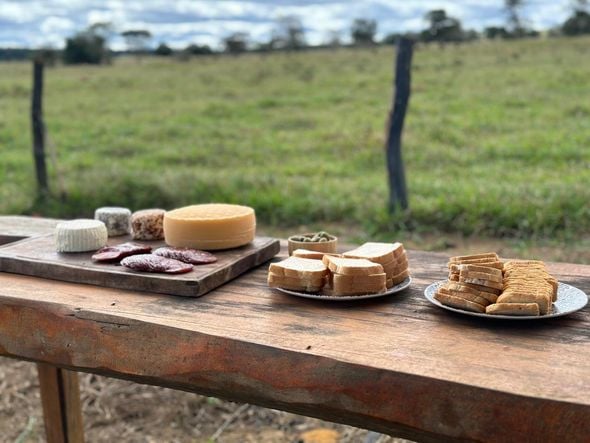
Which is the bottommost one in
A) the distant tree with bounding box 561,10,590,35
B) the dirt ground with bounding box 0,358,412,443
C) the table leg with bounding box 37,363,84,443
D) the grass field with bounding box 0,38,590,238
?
the dirt ground with bounding box 0,358,412,443

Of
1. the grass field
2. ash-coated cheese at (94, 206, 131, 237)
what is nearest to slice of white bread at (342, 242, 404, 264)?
ash-coated cheese at (94, 206, 131, 237)

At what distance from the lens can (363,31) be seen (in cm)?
4397

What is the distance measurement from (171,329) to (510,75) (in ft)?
45.9

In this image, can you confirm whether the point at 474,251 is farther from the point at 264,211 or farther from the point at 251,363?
the point at 251,363

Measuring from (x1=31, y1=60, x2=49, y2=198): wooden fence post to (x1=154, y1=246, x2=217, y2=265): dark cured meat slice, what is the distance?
565 centimetres

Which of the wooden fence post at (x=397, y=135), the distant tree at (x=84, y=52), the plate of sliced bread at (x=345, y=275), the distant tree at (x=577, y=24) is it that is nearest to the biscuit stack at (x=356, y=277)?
the plate of sliced bread at (x=345, y=275)

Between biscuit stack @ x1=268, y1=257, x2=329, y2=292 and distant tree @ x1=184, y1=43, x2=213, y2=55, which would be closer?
biscuit stack @ x1=268, y1=257, x2=329, y2=292

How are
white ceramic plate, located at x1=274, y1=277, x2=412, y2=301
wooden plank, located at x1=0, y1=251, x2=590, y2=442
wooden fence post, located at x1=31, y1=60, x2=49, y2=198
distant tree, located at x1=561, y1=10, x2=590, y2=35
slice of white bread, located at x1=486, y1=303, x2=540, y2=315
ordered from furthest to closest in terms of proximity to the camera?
1. distant tree, located at x1=561, y1=10, x2=590, y2=35
2. wooden fence post, located at x1=31, y1=60, x2=49, y2=198
3. white ceramic plate, located at x1=274, y1=277, x2=412, y2=301
4. slice of white bread, located at x1=486, y1=303, x2=540, y2=315
5. wooden plank, located at x1=0, y1=251, x2=590, y2=442

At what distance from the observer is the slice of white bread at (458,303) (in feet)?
5.07

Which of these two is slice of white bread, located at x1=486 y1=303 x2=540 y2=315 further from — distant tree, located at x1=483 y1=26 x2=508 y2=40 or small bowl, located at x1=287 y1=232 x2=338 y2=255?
distant tree, located at x1=483 y1=26 x2=508 y2=40

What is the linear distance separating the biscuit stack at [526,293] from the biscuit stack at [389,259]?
258mm

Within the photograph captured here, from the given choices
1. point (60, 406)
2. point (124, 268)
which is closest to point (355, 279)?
point (124, 268)

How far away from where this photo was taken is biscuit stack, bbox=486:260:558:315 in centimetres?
150

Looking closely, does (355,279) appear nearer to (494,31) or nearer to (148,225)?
(148,225)
